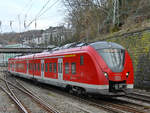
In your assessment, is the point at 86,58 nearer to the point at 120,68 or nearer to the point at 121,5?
the point at 120,68

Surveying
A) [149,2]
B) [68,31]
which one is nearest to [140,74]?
[149,2]

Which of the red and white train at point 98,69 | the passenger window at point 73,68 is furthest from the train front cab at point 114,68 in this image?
the passenger window at point 73,68

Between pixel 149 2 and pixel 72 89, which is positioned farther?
pixel 149 2

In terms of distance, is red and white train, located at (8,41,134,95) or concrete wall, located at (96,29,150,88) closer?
red and white train, located at (8,41,134,95)

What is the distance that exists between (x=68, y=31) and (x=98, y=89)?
38.9 m

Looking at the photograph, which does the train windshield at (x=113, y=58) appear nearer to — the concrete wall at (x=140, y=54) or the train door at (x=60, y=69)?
the train door at (x=60, y=69)

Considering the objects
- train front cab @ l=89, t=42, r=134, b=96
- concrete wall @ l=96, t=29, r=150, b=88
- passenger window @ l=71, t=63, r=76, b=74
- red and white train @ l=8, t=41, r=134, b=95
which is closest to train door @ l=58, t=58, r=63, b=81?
red and white train @ l=8, t=41, r=134, b=95

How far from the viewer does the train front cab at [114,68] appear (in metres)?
9.20

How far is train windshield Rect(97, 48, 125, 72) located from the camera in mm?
9469

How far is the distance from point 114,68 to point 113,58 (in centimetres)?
54

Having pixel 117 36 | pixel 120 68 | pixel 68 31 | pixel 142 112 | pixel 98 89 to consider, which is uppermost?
pixel 68 31

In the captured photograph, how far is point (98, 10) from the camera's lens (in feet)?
106

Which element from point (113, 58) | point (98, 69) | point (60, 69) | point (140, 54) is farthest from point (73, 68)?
point (140, 54)

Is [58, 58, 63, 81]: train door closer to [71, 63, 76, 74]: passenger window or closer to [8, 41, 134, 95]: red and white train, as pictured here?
[8, 41, 134, 95]: red and white train
